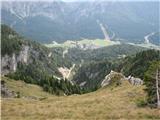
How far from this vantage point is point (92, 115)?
171ft

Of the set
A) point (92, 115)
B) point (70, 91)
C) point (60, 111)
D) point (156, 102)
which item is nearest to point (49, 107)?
point (60, 111)

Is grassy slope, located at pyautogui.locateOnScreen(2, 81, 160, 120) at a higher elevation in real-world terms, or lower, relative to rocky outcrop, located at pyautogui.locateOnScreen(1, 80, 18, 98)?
higher

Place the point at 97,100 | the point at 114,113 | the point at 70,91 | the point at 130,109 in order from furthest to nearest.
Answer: the point at 70,91
the point at 97,100
the point at 130,109
the point at 114,113

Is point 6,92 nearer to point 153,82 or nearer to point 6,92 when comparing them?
point 6,92

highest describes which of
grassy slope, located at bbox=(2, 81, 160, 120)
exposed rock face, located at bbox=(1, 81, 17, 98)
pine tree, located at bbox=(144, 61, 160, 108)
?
pine tree, located at bbox=(144, 61, 160, 108)

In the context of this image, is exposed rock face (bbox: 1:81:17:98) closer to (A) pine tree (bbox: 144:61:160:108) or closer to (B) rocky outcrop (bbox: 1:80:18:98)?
(B) rocky outcrop (bbox: 1:80:18:98)

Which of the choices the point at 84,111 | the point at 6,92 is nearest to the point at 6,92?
the point at 6,92

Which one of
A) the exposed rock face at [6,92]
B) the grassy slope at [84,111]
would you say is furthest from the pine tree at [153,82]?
the exposed rock face at [6,92]

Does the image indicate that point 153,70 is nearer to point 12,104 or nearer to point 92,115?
point 92,115

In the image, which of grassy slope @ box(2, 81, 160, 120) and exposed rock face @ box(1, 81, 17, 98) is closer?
grassy slope @ box(2, 81, 160, 120)

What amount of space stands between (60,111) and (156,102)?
15.7 metres

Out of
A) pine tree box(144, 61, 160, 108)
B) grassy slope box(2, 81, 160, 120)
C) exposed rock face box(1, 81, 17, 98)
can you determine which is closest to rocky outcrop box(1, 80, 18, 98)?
exposed rock face box(1, 81, 17, 98)

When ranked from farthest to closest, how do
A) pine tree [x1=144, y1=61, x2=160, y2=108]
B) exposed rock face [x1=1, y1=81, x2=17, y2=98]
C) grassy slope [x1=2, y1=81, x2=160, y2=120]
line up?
exposed rock face [x1=1, y1=81, x2=17, y2=98] → pine tree [x1=144, y1=61, x2=160, y2=108] → grassy slope [x1=2, y1=81, x2=160, y2=120]

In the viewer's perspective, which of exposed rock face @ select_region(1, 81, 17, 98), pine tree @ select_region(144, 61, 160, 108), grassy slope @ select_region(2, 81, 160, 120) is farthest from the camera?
exposed rock face @ select_region(1, 81, 17, 98)
